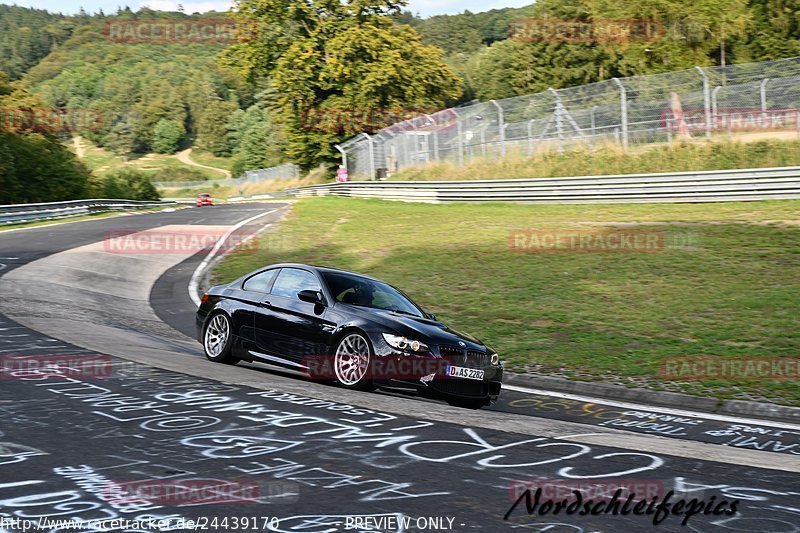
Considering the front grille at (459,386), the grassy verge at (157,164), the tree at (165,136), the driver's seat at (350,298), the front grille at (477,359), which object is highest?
the tree at (165,136)

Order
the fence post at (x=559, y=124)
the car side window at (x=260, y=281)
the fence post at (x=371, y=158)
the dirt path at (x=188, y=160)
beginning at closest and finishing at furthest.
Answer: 1. the car side window at (x=260, y=281)
2. the fence post at (x=559, y=124)
3. the fence post at (x=371, y=158)
4. the dirt path at (x=188, y=160)

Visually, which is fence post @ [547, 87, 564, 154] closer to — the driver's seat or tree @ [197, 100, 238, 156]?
the driver's seat

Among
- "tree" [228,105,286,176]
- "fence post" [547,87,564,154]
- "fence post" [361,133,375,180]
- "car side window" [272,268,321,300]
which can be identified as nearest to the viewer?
"car side window" [272,268,321,300]

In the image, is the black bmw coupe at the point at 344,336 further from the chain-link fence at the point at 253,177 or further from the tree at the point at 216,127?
the tree at the point at 216,127

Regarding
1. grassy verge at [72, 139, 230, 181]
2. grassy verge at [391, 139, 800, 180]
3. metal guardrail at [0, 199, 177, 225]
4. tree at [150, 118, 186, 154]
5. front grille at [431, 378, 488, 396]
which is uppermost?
tree at [150, 118, 186, 154]

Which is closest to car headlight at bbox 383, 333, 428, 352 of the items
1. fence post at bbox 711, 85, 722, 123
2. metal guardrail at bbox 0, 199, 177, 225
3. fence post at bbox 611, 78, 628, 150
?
fence post at bbox 711, 85, 722, 123

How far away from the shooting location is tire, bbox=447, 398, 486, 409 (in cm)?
959

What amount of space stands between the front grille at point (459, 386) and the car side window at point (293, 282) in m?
2.12

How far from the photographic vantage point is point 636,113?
27.8 metres

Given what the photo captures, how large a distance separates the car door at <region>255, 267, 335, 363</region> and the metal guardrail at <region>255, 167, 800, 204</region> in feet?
55.6

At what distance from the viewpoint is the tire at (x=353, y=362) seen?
9609mm

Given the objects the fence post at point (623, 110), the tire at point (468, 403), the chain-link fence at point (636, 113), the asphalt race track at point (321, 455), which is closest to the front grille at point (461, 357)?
the tire at point (468, 403)

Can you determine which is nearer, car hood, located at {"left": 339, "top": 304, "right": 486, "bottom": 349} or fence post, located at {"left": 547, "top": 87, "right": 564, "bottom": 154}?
car hood, located at {"left": 339, "top": 304, "right": 486, "bottom": 349}

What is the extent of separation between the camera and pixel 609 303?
15.5 meters
